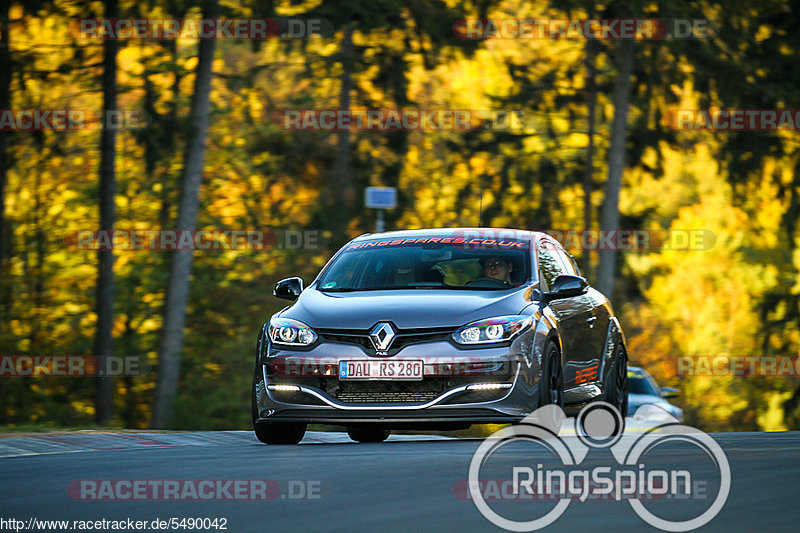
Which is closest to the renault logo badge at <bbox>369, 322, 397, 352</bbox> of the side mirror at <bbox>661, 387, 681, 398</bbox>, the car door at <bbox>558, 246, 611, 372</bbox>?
the car door at <bbox>558, 246, 611, 372</bbox>

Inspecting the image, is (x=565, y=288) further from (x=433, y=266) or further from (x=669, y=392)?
(x=669, y=392)

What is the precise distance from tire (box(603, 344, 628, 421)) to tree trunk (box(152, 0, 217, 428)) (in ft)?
46.8

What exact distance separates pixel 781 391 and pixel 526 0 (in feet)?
66.1

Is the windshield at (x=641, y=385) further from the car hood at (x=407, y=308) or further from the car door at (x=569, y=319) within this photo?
the car hood at (x=407, y=308)

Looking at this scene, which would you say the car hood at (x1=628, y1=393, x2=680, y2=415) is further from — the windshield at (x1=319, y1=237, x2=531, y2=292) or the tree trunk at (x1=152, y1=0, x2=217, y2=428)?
A: the windshield at (x1=319, y1=237, x2=531, y2=292)

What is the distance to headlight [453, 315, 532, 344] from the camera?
1095cm

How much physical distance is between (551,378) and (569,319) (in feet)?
3.04

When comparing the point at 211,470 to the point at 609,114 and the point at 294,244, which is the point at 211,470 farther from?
the point at 609,114

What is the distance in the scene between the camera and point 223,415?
104 ft

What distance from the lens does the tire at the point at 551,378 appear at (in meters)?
11.4

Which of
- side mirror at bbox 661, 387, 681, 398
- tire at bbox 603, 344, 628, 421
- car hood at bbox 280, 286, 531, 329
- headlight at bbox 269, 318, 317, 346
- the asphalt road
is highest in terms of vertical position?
car hood at bbox 280, 286, 531, 329

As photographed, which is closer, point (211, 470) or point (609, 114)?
point (211, 470)

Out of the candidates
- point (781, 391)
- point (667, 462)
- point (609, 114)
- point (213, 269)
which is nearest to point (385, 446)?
point (667, 462)

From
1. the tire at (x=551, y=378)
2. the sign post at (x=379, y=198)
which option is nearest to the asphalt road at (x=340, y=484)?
the tire at (x=551, y=378)
